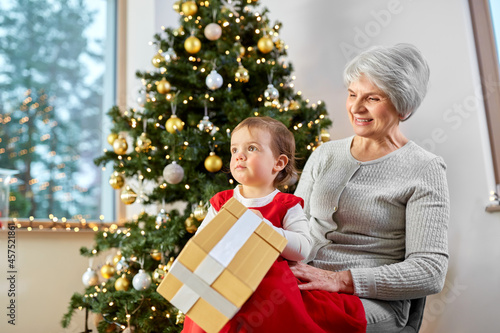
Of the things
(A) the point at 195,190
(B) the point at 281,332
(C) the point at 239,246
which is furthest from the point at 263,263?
(A) the point at 195,190

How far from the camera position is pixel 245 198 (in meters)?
1.33

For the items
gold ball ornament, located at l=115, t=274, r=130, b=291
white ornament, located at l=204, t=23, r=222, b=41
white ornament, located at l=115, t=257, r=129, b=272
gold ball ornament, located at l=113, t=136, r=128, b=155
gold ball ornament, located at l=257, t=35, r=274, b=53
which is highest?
white ornament, located at l=204, t=23, r=222, b=41

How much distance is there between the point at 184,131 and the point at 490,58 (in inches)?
59.2

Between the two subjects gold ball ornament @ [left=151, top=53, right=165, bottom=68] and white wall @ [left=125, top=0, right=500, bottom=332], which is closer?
white wall @ [left=125, top=0, right=500, bottom=332]

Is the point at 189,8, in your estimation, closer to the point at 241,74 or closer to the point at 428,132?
the point at 241,74

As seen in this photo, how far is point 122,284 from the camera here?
88.6 inches

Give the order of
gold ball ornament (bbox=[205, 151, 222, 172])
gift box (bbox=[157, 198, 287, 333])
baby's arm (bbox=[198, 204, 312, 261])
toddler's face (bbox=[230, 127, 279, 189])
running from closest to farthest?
gift box (bbox=[157, 198, 287, 333]) → baby's arm (bbox=[198, 204, 312, 261]) → toddler's face (bbox=[230, 127, 279, 189]) → gold ball ornament (bbox=[205, 151, 222, 172])

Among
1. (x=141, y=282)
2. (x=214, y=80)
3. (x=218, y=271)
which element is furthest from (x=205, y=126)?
(x=218, y=271)

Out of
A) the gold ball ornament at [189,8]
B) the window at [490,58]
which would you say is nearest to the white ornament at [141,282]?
the gold ball ornament at [189,8]

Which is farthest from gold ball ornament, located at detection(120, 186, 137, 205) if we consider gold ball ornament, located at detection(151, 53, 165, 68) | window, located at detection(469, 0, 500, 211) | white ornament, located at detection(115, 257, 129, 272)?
window, located at detection(469, 0, 500, 211)

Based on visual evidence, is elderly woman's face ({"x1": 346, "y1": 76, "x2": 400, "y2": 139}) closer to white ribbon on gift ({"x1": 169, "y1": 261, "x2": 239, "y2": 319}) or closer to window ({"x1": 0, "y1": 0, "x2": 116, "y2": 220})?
white ribbon on gift ({"x1": 169, "y1": 261, "x2": 239, "y2": 319})

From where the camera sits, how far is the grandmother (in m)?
1.29

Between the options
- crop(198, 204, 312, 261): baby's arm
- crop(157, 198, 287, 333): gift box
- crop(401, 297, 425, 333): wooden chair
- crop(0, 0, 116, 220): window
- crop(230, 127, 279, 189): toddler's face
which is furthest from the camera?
crop(0, 0, 116, 220): window

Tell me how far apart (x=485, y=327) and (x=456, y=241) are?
0.39 meters
